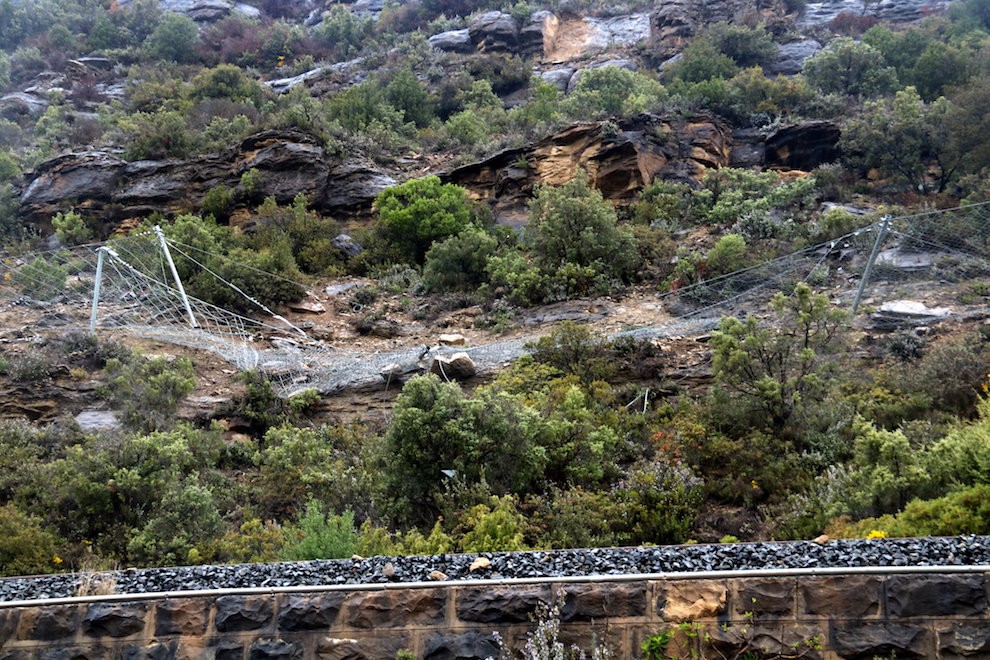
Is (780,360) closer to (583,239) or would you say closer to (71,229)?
(583,239)

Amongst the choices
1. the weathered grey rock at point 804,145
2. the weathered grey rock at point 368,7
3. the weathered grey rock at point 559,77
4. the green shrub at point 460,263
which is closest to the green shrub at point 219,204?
the green shrub at point 460,263

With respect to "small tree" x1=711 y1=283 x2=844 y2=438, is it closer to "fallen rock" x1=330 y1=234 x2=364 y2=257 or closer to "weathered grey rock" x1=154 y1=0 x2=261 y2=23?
"fallen rock" x1=330 y1=234 x2=364 y2=257

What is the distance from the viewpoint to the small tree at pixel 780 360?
27.7ft

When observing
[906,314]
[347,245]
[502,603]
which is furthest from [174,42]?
[502,603]

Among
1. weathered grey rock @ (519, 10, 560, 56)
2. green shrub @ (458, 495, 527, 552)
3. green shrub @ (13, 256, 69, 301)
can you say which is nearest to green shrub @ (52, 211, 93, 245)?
green shrub @ (13, 256, 69, 301)

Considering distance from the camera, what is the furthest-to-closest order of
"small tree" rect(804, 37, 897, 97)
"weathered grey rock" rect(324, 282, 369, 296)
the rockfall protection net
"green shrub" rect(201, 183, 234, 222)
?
"small tree" rect(804, 37, 897, 97) → "green shrub" rect(201, 183, 234, 222) → "weathered grey rock" rect(324, 282, 369, 296) → the rockfall protection net

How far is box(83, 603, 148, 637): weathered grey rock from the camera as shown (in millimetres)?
4184

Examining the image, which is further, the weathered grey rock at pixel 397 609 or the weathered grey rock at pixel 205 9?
the weathered grey rock at pixel 205 9

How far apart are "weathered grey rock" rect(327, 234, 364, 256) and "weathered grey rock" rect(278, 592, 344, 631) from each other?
1457cm

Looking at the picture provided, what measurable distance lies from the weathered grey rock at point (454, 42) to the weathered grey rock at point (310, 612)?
108 ft

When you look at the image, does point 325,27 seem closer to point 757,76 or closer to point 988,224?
point 757,76

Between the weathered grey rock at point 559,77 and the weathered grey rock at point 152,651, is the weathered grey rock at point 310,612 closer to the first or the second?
the weathered grey rock at point 152,651

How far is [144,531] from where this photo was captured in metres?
7.23

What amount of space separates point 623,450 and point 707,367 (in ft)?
8.97
